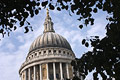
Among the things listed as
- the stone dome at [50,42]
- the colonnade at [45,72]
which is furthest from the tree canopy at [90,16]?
the stone dome at [50,42]

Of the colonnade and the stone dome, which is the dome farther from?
the colonnade

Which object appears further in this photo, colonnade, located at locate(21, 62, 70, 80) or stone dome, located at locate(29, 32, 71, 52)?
stone dome, located at locate(29, 32, 71, 52)

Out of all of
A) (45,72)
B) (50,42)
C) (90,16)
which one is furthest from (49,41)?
(90,16)

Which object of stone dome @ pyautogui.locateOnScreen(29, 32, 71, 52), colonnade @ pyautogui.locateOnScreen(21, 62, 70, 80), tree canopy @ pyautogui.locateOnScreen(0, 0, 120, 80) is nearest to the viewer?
tree canopy @ pyautogui.locateOnScreen(0, 0, 120, 80)

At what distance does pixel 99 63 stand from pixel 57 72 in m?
42.8

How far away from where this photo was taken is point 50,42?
5478 cm

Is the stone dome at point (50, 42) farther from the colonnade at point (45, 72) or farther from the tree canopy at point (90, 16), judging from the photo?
the tree canopy at point (90, 16)

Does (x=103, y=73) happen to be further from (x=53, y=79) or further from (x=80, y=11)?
(x=53, y=79)

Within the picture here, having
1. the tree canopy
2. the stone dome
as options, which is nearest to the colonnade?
the stone dome

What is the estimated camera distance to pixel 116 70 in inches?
303

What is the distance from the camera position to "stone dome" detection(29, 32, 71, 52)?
54525 mm

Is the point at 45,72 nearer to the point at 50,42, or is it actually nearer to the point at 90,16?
the point at 50,42

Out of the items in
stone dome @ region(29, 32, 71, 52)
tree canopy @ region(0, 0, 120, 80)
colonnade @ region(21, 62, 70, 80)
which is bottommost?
tree canopy @ region(0, 0, 120, 80)

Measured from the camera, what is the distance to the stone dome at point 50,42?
2147 inches
